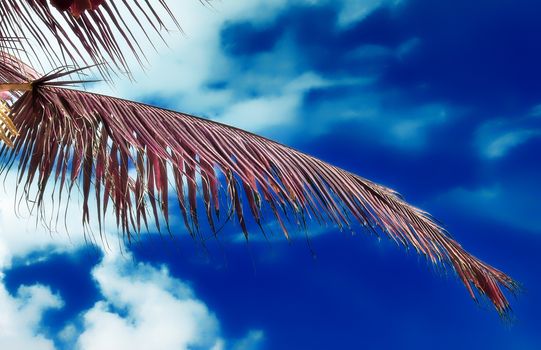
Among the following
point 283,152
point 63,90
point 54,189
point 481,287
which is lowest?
point 481,287

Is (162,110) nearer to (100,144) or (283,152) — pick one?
(100,144)

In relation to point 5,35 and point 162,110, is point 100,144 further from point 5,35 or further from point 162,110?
point 5,35

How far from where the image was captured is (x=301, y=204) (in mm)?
2746

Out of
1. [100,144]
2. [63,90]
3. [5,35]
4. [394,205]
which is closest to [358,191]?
[394,205]

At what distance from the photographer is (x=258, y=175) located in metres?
2.71

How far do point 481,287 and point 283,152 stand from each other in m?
1.27

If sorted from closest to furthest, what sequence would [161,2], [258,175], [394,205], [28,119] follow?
[161,2] → [258,175] → [28,119] → [394,205]

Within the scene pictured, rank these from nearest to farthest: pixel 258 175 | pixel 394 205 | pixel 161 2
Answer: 1. pixel 161 2
2. pixel 258 175
3. pixel 394 205

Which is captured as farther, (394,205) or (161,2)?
(394,205)

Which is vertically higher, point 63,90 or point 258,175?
point 63,90

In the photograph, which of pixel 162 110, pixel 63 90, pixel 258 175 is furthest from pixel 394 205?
pixel 63 90

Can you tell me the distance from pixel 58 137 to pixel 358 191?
1.33m

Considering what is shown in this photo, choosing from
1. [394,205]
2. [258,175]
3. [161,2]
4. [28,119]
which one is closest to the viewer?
[161,2]

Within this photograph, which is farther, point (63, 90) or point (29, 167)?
point (29, 167)
